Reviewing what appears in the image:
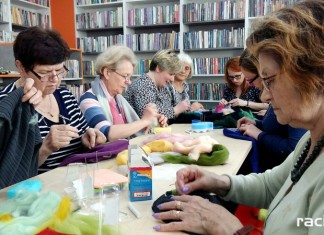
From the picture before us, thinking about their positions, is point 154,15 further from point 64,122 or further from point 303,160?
point 303,160

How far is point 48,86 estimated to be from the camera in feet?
5.50

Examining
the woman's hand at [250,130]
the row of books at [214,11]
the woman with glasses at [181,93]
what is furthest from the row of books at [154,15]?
the woman's hand at [250,130]

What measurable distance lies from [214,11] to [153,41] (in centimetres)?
104

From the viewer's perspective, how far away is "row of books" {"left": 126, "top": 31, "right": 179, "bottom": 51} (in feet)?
15.9

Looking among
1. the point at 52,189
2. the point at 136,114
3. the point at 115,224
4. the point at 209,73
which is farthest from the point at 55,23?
the point at 115,224

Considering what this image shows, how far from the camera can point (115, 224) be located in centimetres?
80

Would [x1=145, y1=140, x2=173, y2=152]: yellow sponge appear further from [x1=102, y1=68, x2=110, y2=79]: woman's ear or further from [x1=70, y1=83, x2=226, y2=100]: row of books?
[x1=70, y1=83, x2=226, y2=100]: row of books

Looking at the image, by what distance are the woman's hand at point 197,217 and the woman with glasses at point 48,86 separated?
726 mm

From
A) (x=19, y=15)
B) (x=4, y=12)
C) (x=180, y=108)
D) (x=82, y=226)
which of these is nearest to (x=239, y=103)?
(x=180, y=108)

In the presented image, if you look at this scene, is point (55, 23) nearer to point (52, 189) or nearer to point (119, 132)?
point (119, 132)

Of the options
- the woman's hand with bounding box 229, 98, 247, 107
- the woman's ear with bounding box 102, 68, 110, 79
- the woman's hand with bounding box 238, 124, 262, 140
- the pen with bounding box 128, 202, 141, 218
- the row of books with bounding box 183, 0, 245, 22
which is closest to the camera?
the pen with bounding box 128, 202, 141, 218

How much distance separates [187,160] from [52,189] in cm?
59

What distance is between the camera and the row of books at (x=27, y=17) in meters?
4.55

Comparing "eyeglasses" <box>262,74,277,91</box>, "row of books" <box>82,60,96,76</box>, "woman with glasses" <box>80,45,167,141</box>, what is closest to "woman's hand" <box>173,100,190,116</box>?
"woman with glasses" <box>80,45,167,141</box>
